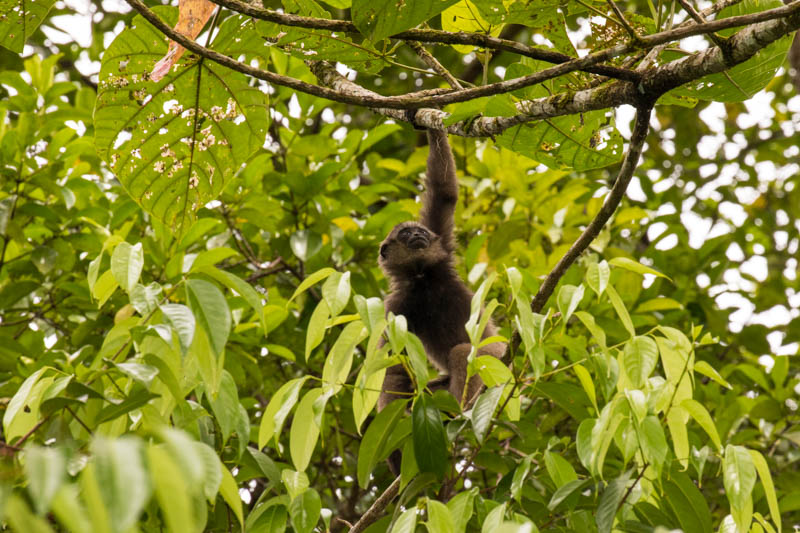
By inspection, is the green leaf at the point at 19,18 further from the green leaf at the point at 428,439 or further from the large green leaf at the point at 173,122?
the green leaf at the point at 428,439

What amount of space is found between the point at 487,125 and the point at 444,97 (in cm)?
44

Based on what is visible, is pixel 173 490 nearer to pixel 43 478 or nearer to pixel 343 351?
pixel 43 478

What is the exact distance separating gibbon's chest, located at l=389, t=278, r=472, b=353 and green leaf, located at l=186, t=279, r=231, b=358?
13.6 feet

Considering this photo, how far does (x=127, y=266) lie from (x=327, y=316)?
0.66 meters

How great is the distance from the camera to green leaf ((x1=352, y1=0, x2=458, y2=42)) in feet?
7.63

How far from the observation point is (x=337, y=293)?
2604 mm

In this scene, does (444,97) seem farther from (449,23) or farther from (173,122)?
(173,122)

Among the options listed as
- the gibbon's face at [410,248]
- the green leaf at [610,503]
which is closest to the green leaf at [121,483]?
the green leaf at [610,503]

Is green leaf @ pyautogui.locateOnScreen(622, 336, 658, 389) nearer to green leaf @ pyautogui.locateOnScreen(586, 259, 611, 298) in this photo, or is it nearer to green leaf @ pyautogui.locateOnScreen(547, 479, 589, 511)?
green leaf @ pyautogui.locateOnScreen(586, 259, 611, 298)

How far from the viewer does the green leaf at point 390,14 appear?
233 centimetres

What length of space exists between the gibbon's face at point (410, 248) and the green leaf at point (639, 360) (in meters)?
3.66

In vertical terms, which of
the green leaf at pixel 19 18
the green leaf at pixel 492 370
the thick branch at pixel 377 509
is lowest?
the thick branch at pixel 377 509

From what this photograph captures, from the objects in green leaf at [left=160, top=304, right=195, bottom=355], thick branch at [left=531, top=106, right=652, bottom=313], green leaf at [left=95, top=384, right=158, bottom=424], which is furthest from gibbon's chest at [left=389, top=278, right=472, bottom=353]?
green leaf at [left=160, top=304, right=195, bottom=355]

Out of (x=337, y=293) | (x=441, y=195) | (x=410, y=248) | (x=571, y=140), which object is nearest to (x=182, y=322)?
(x=337, y=293)
